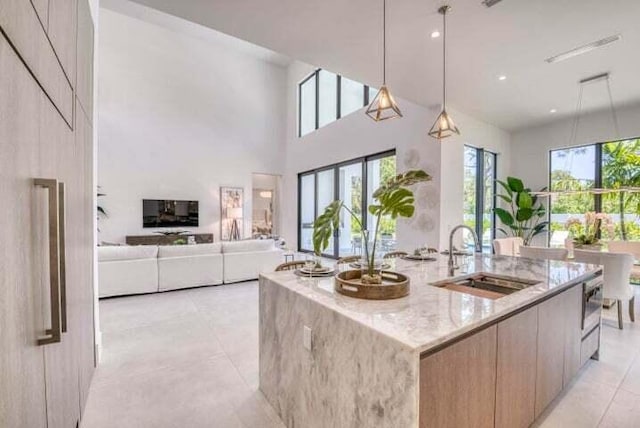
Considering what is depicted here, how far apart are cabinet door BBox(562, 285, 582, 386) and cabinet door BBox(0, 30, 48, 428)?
2.88 m

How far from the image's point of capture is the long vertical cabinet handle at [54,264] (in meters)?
1.18

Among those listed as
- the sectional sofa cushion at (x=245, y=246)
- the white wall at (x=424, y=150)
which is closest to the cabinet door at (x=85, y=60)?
the sectional sofa cushion at (x=245, y=246)

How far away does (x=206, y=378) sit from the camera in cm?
254

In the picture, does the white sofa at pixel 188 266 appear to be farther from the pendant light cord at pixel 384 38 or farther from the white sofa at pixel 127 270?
the pendant light cord at pixel 384 38

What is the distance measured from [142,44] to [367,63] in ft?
24.7

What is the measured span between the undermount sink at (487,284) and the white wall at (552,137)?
5691 millimetres

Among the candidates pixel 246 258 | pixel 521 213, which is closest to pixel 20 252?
pixel 246 258

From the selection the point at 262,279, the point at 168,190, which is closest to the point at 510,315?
the point at 262,279

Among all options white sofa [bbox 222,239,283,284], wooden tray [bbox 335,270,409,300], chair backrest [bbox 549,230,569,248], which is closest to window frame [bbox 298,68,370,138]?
white sofa [bbox 222,239,283,284]

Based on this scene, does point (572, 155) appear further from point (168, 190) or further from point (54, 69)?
point (168, 190)

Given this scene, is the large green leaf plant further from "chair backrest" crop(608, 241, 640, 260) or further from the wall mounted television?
the wall mounted television

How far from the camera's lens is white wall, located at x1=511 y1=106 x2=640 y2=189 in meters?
5.63

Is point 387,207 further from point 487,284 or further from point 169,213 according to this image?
point 169,213

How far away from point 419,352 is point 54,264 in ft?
4.80
